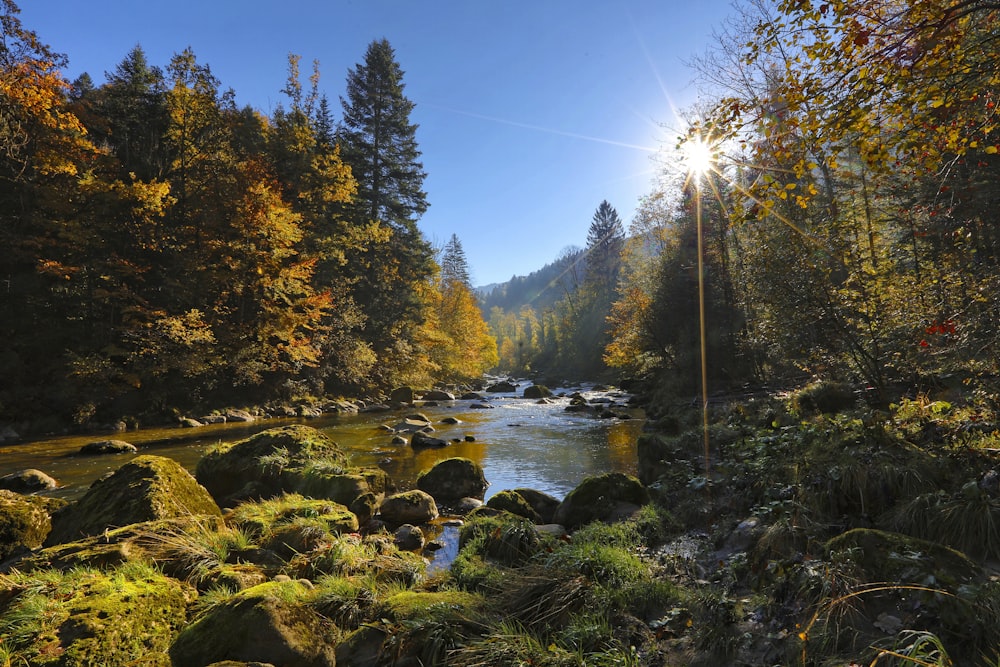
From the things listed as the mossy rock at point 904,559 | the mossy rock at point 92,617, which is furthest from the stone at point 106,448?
the mossy rock at point 904,559

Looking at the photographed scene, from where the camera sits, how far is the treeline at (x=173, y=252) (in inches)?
671

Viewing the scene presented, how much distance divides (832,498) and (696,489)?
230 centimetres

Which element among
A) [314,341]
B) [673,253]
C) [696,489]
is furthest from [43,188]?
[673,253]

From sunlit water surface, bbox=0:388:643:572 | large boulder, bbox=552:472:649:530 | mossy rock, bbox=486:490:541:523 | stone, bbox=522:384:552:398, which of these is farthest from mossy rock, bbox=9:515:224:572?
stone, bbox=522:384:552:398

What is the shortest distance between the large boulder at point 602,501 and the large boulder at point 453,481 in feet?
7.44

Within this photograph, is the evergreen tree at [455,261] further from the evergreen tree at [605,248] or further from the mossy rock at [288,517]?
the mossy rock at [288,517]

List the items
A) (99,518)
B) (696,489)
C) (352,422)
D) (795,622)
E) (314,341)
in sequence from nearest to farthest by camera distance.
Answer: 1. (795,622)
2. (99,518)
3. (696,489)
4. (352,422)
5. (314,341)

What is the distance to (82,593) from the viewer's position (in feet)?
12.0

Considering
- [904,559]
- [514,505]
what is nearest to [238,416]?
[514,505]

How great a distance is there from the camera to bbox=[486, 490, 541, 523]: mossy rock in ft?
Result: 24.6

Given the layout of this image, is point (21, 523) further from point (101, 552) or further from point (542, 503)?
point (542, 503)

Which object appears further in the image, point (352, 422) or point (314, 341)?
point (314, 341)

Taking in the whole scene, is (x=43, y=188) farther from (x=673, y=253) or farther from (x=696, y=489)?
(x=673, y=253)

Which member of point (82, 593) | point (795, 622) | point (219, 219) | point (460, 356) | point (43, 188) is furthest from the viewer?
point (460, 356)
